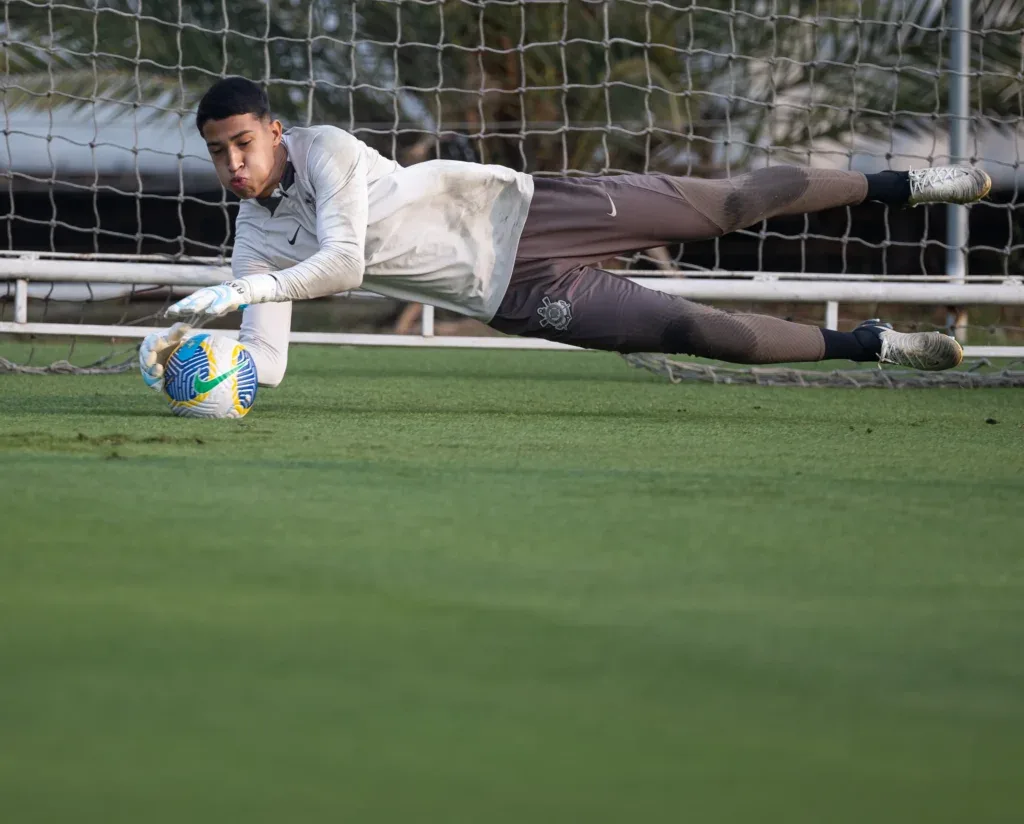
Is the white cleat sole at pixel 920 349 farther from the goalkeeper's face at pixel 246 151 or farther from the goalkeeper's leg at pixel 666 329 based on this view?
the goalkeeper's face at pixel 246 151

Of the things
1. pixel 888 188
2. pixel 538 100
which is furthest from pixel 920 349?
pixel 538 100

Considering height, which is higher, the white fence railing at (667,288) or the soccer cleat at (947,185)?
the soccer cleat at (947,185)

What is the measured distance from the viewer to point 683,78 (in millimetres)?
12664

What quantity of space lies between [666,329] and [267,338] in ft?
3.97

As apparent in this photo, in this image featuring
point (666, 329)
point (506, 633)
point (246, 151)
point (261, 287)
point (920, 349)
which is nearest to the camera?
point (506, 633)

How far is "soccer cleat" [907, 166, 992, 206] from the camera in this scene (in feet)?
14.9

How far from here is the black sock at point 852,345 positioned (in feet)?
14.6

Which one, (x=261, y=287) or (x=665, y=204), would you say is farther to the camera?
(x=665, y=204)

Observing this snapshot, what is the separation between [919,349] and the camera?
4426 mm

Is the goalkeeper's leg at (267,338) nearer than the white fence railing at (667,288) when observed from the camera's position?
Yes

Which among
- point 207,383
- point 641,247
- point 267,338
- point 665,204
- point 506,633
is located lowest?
point 506,633

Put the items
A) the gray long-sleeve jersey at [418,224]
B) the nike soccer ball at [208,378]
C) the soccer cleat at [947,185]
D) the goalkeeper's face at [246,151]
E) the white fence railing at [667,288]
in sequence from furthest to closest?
the white fence railing at [667,288], the soccer cleat at [947,185], the gray long-sleeve jersey at [418,224], the nike soccer ball at [208,378], the goalkeeper's face at [246,151]

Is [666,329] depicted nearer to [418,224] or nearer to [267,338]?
[418,224]

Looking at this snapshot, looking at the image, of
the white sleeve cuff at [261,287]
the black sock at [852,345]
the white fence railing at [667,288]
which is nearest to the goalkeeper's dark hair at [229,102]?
the white sleeve cuff at [261,287]
